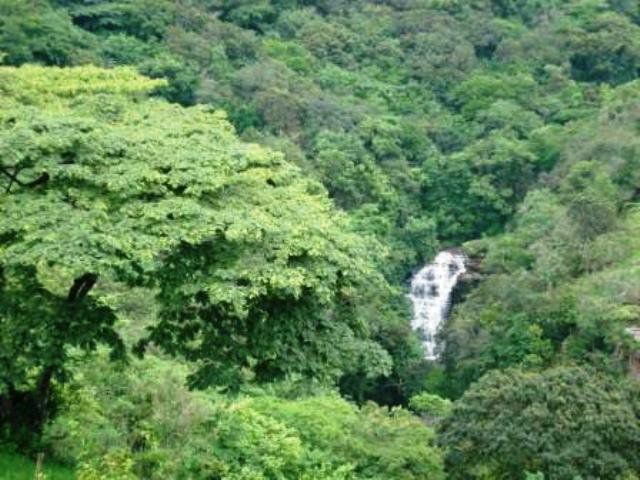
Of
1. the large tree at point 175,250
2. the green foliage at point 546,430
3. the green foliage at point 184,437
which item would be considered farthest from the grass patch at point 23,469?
the green foliage at point 546,430

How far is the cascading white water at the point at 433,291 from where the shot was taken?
3036 cm

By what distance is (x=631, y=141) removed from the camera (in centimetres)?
2973

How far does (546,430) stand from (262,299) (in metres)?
6.56

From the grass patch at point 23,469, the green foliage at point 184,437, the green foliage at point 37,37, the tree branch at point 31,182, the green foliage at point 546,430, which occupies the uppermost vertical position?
the tree branch at point 31,182

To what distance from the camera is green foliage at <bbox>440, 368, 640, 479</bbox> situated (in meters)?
13.4

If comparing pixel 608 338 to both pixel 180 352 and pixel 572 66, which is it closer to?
pixel 180 352

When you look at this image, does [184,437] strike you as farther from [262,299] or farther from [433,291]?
[433,291]

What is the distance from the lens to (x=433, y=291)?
31.4m

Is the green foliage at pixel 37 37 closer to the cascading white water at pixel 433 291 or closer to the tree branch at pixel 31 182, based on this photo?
the cascading white water at pixel 433 291

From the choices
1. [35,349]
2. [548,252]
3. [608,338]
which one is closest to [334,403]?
[35,349]

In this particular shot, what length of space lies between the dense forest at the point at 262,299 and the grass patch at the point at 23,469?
31 mm

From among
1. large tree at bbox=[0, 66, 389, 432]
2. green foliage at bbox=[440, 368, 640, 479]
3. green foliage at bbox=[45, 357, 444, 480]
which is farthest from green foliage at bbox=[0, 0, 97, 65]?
large tree at bbox=[0, 66, 389, 432]

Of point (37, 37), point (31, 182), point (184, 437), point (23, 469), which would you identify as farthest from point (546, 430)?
point (37, 37)

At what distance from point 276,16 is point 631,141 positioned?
1815 centimetres
